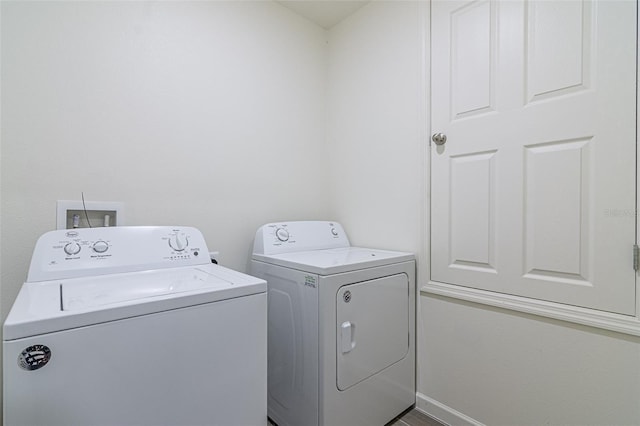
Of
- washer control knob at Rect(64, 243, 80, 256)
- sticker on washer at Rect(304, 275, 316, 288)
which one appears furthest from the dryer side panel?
washer control knob at Rect(64, 243, 80, 256)

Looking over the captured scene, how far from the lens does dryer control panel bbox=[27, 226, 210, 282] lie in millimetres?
1047

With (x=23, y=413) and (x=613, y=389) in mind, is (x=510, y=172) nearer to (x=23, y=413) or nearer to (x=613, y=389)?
(x=613, y=389)

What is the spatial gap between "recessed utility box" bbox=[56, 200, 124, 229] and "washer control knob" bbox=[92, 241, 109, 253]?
190 mm

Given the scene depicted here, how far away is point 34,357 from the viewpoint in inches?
24.8

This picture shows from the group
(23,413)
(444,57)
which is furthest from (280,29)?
(23,413)

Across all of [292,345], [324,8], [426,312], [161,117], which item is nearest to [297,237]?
[292,345]

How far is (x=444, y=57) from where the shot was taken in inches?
60.6

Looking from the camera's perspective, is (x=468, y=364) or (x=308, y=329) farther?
(x=468, y=364)

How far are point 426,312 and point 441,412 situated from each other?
1.62 feet

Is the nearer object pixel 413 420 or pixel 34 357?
pixel 34 357

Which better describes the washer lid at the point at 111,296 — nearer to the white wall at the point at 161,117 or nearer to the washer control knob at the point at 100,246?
the washer control knob at the point at 100,246

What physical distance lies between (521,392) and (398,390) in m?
0.55

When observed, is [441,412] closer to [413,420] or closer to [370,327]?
[413,420]

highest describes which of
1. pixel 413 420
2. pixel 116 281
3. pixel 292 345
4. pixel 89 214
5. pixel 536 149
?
pixel 536 149
